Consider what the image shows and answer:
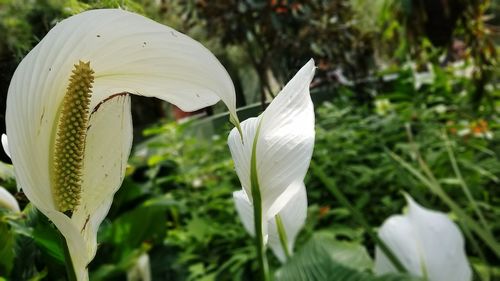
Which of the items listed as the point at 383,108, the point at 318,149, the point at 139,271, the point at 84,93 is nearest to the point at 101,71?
the point at 84,93

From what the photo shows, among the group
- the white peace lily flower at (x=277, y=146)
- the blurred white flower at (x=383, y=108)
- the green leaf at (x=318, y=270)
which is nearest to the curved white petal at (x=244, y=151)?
the white peace lily flower at (x=277, y=146)

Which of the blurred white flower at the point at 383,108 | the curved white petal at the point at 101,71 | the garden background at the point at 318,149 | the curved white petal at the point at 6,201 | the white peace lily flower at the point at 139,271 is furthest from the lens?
the blurred white flower at the point at 383,108

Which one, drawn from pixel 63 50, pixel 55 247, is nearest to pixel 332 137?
pixel 55 247

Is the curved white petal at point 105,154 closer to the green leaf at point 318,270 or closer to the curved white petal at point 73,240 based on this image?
the curved white petal at point 73,240

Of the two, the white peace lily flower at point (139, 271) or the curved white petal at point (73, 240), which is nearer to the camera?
the curved white petal at point (73, 240)

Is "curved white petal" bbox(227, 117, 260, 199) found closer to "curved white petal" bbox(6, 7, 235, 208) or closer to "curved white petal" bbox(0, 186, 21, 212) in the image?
"curved white petal" bbox(6, 7, 235, 208)

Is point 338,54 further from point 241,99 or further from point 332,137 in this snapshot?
point 241,99

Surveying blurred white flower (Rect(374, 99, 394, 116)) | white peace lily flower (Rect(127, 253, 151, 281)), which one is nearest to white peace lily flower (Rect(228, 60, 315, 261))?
white peace lily flower (Rect(127, 253, 151, 281))
